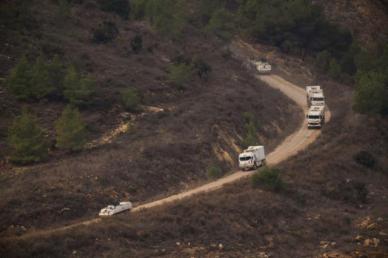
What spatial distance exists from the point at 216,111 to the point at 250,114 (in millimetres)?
4511

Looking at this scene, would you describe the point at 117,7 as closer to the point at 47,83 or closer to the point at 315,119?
the point at 47,83

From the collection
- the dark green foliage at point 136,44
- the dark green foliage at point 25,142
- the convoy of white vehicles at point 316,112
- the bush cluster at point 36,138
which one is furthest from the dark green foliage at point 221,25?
the dark green foliage at point 25,142

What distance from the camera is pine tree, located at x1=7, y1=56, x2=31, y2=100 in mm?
70812

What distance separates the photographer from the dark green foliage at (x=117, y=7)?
350ft

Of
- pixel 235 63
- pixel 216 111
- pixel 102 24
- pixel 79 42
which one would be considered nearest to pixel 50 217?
pixel 216 111

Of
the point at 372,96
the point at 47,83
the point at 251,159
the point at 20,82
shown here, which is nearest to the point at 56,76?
the point at 47,83

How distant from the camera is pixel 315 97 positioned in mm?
94812

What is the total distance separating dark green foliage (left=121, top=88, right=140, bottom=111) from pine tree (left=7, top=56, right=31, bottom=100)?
1011 centimetres

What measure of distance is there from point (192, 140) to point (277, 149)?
35.4 ft

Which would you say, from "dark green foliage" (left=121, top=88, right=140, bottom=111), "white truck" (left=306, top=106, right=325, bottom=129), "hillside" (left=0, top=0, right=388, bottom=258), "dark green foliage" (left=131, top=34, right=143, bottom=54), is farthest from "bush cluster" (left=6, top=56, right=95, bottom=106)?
"white truck" (left=306, top=106, right=325, bottom=129)

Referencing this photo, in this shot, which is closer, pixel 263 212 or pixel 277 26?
pixel 263 212

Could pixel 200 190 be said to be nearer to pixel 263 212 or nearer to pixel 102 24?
pixel 263 212

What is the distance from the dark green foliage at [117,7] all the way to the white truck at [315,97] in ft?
101

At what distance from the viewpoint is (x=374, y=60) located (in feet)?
356
